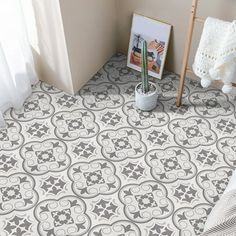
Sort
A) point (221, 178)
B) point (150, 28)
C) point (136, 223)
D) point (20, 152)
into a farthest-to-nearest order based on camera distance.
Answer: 1. point (150, 28)
2. point (20, 152)
3. point (221, 178)
4. point (136, 223)

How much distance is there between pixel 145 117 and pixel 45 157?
1.81 feet

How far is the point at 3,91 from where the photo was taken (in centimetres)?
225

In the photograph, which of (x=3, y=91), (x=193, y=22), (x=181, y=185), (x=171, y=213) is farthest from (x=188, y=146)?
(x=3, y=91)

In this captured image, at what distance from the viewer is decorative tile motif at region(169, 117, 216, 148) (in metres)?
2.16

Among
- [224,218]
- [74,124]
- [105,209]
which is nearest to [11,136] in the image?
[74,124]

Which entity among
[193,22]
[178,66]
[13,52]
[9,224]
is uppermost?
[193,22]

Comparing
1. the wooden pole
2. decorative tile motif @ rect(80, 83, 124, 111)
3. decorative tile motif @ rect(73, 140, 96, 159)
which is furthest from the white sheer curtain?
the wooden pole

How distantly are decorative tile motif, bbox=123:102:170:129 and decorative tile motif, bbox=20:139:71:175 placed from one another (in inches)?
14.8

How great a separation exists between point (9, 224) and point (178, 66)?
1.21 metres

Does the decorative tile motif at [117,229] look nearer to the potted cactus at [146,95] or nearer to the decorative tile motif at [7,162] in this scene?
the decorative tile motif at [7,162]

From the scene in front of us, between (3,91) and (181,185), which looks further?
(3,91)

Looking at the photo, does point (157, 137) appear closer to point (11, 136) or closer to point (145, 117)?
point (145, 117)

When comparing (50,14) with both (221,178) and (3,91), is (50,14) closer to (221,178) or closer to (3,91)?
(3,91)

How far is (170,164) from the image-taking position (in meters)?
2.08
